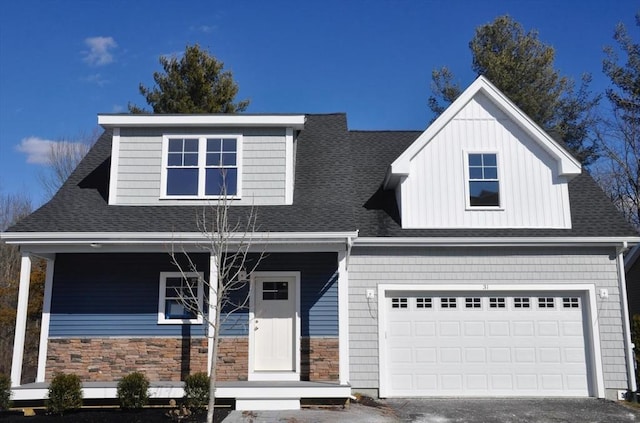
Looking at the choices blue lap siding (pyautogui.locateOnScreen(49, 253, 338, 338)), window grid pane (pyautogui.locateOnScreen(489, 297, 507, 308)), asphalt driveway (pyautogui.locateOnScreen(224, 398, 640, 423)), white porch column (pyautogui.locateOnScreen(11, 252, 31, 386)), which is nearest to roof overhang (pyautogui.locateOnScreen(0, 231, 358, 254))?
white porch column (pyautogui.locateOnScreen(11, 252, 31, 386))

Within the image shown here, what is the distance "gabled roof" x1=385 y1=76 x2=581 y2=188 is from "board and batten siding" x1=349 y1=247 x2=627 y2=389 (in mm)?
1762

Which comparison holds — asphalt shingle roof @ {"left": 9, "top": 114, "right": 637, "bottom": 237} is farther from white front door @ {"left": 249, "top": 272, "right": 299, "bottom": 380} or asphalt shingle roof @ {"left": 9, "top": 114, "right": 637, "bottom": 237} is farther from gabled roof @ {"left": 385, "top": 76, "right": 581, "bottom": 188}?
white front door @ {"left": 249, "top": 272, "right": 299, "bottom": 380}

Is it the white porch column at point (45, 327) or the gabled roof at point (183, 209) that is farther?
the white porch column at point (45, 327)

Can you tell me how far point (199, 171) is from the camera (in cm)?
1234

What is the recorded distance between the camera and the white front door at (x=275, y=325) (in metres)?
11.7

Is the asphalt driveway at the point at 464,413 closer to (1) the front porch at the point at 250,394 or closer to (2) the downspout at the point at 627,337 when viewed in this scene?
(1) the front porch at the point at 250,394

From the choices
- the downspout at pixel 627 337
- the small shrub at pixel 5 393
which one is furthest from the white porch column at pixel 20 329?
the downspout at pixel 627 337

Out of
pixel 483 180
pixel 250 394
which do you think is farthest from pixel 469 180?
pixel 250 394

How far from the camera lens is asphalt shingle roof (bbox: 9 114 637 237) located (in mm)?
11070

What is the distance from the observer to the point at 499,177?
41.2 feet

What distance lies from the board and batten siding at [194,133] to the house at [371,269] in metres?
0.03

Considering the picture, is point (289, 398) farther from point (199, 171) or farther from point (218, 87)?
point (218, 87)

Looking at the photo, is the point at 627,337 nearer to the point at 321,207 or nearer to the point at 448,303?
the point at 448,303

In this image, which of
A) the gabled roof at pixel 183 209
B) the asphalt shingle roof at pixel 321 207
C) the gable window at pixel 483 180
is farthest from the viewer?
the gable window at pixel 483 180
